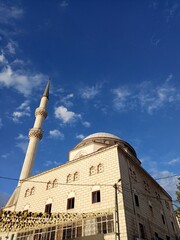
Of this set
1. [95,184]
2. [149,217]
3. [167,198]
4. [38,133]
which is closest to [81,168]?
[95,184]

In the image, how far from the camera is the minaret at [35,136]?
31.0m

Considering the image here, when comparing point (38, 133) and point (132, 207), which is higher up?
point (38, 133)

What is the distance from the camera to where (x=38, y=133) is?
34906 mm

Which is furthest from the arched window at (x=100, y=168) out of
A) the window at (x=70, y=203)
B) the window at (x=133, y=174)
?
the window at (x=70, y=203)

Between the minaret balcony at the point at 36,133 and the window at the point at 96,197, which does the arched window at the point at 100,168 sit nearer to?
the window at the point at 96,197

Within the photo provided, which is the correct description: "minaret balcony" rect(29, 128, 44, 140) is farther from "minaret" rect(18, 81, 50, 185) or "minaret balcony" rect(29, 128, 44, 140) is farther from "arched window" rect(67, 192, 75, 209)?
"arched window" rect(67, 192, 75, 209)

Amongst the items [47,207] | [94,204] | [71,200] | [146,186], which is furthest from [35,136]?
[94,204]

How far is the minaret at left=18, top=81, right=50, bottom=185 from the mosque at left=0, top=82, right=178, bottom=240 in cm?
647

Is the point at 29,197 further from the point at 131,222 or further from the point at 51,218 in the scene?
the point at 131,222

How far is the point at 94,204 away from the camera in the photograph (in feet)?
56.0

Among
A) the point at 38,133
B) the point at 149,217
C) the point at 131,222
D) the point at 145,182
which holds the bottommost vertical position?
the point at 131,222

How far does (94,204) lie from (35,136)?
20.4 meters

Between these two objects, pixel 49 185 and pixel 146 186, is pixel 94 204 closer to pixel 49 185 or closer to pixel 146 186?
pixel 49 185

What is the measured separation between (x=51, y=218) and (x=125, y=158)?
843 cm
